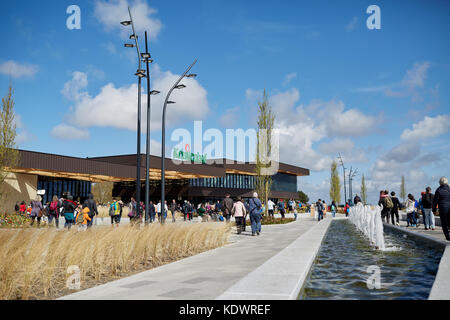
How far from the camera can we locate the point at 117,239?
7.77 meters

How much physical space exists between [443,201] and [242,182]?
61.5 m

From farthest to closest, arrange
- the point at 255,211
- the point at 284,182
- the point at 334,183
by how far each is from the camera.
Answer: the point at 284,182 < the point at 334,183 < the point at 255,211

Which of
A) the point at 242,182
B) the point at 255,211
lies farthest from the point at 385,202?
the point at 242,182

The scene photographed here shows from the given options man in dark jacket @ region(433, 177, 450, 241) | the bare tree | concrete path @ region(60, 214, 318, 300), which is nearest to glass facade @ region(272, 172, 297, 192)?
the bare tree

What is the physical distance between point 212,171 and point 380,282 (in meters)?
42.6

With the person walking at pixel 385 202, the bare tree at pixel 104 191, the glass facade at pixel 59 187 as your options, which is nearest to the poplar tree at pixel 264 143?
the person walking at pixel 385 202

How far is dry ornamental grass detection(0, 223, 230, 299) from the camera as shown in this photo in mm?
5457

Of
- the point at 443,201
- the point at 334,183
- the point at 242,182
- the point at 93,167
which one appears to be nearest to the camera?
the point at 443,201

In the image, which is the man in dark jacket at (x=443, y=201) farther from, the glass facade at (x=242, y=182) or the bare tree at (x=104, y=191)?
the bare tree at (x=104, y=191)

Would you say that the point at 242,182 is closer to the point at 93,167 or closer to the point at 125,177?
the point at 125,177

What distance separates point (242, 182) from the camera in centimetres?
7169

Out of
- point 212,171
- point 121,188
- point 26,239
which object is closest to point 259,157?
point 26,239

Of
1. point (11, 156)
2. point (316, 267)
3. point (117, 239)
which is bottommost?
point (316, 267)
